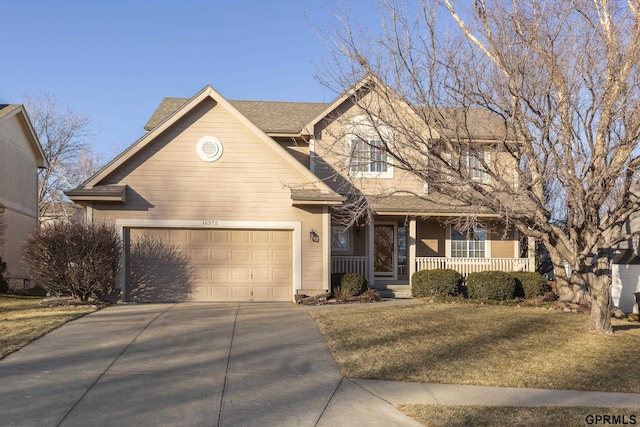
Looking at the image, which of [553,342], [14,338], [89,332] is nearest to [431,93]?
[553,342]

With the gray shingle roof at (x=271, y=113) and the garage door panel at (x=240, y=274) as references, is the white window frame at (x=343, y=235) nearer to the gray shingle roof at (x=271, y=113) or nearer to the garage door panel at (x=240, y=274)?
the gray shingle roof at (x=271, y=113)

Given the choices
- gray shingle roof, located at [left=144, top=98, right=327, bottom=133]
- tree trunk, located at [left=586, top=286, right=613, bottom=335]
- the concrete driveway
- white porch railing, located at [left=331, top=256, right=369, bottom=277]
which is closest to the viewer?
the concrete driveway

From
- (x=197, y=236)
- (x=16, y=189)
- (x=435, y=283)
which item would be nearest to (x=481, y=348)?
(x=435, y=283)

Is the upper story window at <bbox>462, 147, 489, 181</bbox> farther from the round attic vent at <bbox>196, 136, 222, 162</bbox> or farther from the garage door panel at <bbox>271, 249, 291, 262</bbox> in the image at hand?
the round attic vent at <bbox>196, 136, 222, 162</bbox>

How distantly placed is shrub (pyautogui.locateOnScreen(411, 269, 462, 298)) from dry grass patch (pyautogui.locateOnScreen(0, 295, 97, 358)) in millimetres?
8884

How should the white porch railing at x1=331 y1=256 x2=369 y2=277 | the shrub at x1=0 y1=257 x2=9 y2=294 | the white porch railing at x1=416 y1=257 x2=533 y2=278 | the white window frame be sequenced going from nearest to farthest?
the white porch railing at x1=331 y1=256 x2=369 y2=277 → the shrub at x1=0 y1=257 x2=9 y2=294 → the white porch railing at x1=416 y1=257 x2=533 y2=278 → the white window frame

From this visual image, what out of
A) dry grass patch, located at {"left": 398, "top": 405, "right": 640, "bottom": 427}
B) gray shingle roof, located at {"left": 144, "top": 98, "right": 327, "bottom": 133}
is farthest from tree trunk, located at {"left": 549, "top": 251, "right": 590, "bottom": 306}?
dry grass patch, located at {"left": 398, "top": 405, "right": 640, "bottom": 427}

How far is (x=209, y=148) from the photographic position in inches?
626

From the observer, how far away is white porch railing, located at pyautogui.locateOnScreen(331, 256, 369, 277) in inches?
708

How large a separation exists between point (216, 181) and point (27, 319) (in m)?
5.95

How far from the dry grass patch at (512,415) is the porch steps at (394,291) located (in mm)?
10275

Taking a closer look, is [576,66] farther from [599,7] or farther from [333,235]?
[333,235]

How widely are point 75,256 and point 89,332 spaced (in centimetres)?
406

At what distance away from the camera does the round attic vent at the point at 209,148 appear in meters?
15.9
